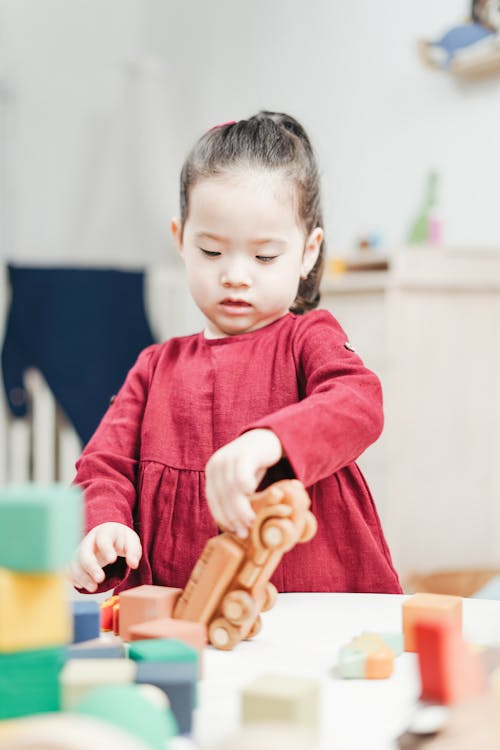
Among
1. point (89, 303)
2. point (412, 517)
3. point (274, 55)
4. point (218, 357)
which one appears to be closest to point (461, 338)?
point (412, 517)

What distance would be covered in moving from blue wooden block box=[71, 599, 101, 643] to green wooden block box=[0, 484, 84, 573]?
15 centimetres

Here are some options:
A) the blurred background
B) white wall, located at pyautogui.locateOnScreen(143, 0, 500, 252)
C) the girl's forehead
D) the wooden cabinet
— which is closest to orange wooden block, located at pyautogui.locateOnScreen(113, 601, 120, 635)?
the girl's forehead

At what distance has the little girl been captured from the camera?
0.71 m

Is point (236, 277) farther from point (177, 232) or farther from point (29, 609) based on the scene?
point (29, 609)

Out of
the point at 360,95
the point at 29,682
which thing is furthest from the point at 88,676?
the point at 360,95

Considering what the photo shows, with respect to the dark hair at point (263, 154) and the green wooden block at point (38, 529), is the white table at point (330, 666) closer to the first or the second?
the green wooden block at point (38, 529)

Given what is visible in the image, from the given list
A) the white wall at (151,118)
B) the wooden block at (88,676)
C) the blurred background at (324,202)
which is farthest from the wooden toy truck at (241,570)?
the white wall at (151,118)

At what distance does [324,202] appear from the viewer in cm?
235

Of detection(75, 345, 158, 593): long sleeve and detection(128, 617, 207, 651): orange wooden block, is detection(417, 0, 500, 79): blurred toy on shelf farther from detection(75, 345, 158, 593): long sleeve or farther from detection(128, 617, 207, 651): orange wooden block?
detection(128, 617, 207, 651): orange wooden block

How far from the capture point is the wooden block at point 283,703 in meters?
0.34

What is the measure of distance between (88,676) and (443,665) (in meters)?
0.14

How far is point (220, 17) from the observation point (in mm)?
2836

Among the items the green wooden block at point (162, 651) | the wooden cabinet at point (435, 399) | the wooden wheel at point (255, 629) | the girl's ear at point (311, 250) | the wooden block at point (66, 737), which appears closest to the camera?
the wooden block at point (66, 737)

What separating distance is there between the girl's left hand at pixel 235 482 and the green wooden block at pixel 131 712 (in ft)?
0.57
